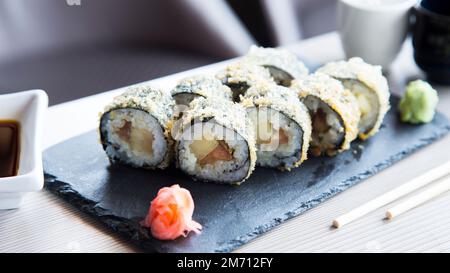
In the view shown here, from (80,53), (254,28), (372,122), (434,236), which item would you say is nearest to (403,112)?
(372,122)

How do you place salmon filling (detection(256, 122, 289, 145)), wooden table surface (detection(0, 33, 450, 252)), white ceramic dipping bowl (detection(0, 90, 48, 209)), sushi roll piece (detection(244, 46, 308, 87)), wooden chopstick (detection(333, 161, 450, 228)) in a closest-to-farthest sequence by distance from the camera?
white ceramic dipping bowl (detection(0, 90, 48, 209)) → wooden table surface (detection(0, 33, 450, 252)) → wooden chopstick (detection(333, 161, 450, 228)) → salmon filling (detection(256, 122, 289, 145)) → sushi roll piece (detection(244, 46, 308, 87))

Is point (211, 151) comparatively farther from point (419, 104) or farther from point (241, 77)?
point (419, 104)

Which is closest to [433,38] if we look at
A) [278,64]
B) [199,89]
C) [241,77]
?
[278,64]

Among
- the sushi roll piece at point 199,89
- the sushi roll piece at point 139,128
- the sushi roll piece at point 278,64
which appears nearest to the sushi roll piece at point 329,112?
the sushi roll piece at point 278,64

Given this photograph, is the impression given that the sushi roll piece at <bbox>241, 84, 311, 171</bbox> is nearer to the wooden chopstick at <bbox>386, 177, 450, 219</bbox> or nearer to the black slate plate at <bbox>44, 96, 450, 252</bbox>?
the black slate plate at <bbox>44, 96, 450, 252</bbox>

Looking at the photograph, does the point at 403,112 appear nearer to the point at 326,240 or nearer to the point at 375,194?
the point at 375,194

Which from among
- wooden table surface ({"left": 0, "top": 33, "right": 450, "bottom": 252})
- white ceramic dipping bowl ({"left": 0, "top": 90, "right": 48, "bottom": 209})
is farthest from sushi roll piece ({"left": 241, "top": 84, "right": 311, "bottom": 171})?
white ceramic dipping bowl ({"left": 0, "top": 90, "right": 48, "bottom": 209})

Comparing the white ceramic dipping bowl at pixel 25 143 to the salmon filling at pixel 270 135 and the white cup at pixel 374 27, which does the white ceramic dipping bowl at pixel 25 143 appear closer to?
the salmon filling at pixel 270 135

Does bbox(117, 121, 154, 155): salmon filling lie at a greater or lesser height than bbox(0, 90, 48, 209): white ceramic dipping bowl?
lesser
